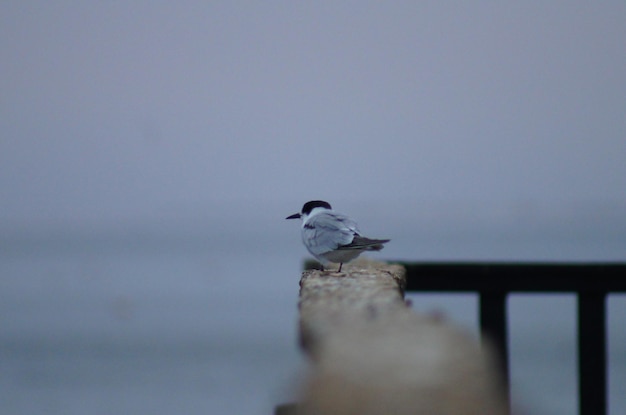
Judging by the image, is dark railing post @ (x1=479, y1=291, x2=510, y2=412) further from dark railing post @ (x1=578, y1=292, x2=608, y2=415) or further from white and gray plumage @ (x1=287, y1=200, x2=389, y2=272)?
white and gray plumage @ (x1=287, y1=200, x2=389, y2=272)

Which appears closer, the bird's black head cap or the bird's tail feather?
the bird's tail feather

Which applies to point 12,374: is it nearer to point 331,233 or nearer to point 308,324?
point 331,233

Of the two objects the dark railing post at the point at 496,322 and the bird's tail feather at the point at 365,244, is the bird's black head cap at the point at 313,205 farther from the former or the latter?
the dark railing post at the point at 496,322

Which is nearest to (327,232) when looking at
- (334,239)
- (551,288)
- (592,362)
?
(334,239)

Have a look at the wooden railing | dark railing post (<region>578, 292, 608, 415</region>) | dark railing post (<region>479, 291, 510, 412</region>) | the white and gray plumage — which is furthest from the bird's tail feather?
dark railing post (<region>578, 292, 608, 415</region>)

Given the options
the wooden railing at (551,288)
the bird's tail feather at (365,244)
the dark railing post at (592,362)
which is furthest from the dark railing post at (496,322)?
the bird's tail feather at (365,244)

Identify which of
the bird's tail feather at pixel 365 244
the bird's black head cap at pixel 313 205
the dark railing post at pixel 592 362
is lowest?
the dark railing post at pixel 592 362

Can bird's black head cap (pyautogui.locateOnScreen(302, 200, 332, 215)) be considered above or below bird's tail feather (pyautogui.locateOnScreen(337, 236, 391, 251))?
above
